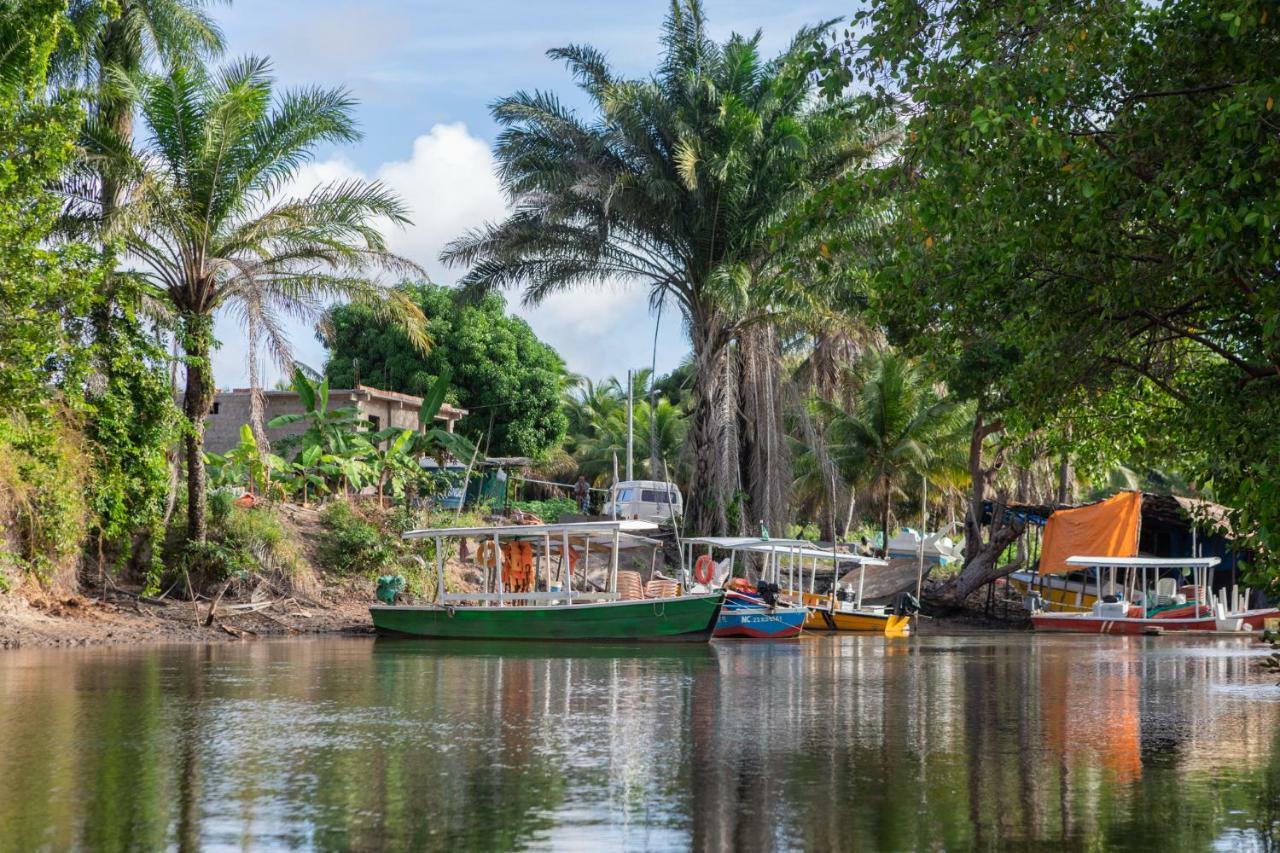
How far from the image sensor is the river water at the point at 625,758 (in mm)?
7367

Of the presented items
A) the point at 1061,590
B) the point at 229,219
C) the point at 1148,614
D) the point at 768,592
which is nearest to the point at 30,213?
the point at 229,219

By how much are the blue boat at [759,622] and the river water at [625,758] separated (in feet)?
35.4

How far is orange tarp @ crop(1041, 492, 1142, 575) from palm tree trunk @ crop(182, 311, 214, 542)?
23.1 metres

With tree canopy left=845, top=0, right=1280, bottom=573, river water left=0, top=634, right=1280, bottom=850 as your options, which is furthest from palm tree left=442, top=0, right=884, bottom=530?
tree canopy left=845, top=0, right=1280, bottom=573

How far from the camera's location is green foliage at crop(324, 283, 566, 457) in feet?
182

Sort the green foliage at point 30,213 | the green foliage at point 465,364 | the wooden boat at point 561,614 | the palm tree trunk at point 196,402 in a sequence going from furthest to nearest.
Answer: the green foliage at point 465,364 → the wooden boat at point 561,614 → the palm tree trunk at point 196,402 → the green foliage at point 30,213

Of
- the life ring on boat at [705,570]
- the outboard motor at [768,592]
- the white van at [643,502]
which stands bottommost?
the outboard motor at [768,592]

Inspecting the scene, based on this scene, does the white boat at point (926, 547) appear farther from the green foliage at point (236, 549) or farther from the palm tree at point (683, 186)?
the green foliage at point (236, 549)

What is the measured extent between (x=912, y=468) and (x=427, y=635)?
22.3 metres

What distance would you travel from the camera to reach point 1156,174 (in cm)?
953

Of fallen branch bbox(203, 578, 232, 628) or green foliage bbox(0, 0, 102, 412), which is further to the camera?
fallen branch bbox(203, 578, 232, 628)

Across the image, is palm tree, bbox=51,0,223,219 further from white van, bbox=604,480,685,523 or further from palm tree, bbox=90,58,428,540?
white van, bbox=604,480,685,523

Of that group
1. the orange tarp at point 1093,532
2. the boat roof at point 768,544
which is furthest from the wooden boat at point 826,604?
the orange tarp at point 1093,532

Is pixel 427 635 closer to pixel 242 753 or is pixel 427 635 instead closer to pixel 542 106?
pixel 542 106
